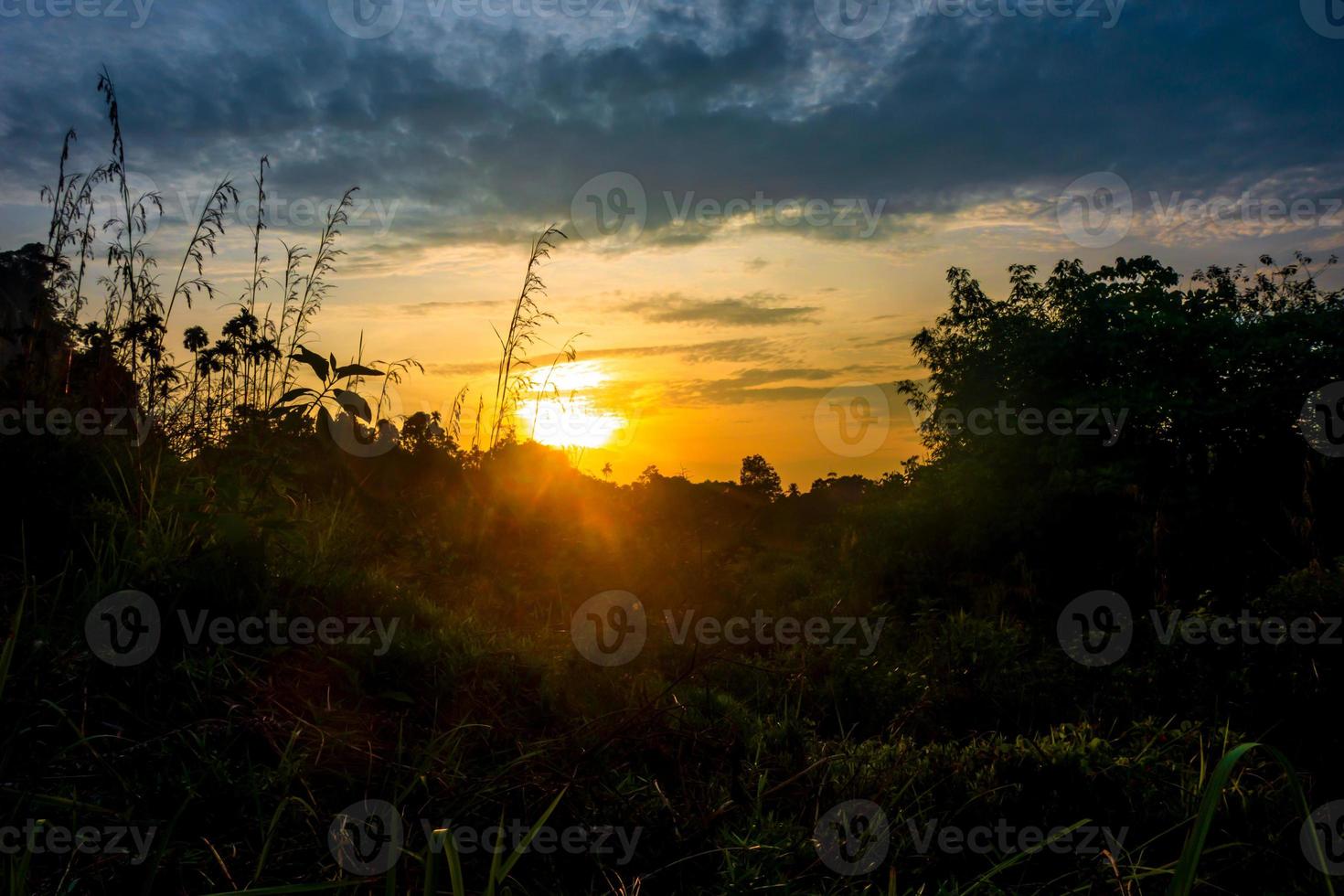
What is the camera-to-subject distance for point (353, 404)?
338 centimetres

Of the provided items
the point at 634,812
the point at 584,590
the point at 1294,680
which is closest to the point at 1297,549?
the point at 1294,680

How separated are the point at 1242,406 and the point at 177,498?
39.5 ft

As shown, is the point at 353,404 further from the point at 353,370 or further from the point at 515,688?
the point at 515,688

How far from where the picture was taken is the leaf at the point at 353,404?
3248 millimetres

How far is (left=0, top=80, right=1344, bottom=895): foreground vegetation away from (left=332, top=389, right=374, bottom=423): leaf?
0.9 inches

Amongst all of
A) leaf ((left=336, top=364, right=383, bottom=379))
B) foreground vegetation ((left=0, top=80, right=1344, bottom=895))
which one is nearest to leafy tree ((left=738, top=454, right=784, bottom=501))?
foreground vegetation ((left=0, top=80, right=1344, bottom=895))

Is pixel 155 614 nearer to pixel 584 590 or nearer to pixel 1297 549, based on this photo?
pixel 584 590

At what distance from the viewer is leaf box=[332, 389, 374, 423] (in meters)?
3.25

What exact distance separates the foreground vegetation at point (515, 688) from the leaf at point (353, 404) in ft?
0.07

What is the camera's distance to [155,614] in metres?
3.15

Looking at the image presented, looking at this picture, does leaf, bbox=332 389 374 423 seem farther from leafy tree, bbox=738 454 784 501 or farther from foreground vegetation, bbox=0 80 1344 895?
leafy tree, bbox=738 454 784 501

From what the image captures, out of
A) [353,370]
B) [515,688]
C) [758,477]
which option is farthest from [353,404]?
[758,477]

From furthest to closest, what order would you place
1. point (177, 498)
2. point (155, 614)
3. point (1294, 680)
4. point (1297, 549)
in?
point (1297, 549)
point (1294, 680)
point (177, 498)
point (155, 614)

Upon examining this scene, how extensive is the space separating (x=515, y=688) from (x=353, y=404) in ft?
4.46
